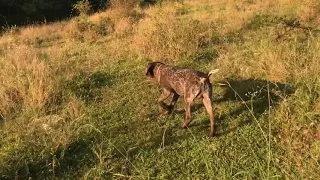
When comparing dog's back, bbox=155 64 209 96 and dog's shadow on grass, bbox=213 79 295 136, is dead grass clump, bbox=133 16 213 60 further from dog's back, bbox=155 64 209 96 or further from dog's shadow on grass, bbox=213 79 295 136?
dog's back, bbox=155 64 209 96

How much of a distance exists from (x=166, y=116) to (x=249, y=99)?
1403mm

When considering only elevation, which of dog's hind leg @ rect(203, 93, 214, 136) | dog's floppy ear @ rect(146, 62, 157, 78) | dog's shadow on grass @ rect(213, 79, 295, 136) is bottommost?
dog's shadow on grass @ rect(213, 79, 295, 136)

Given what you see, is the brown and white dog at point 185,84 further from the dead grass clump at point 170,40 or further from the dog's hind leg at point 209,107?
the dead grass clump at point 170,40

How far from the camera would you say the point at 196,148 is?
4.68 m

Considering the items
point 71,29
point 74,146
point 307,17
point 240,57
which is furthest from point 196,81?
point 71,29

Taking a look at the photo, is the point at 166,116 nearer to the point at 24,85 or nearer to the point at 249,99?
the point at 249,99

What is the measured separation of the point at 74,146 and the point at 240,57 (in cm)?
419

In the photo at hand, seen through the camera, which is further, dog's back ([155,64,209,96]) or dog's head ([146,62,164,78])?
dog's head ([146,62,164,78])

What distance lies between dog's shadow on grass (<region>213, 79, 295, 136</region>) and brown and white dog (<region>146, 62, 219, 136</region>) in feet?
0.84

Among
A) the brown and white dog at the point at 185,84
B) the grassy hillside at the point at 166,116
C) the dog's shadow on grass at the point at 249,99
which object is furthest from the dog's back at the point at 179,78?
the grassy hillside at the point at 166,116

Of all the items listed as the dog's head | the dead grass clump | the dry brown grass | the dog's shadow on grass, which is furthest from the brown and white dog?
the dead grass clump

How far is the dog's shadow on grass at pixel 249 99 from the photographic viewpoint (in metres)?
5.20

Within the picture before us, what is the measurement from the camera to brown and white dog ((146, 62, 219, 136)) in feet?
15.9

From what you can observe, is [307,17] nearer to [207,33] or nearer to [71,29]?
[207,33]
